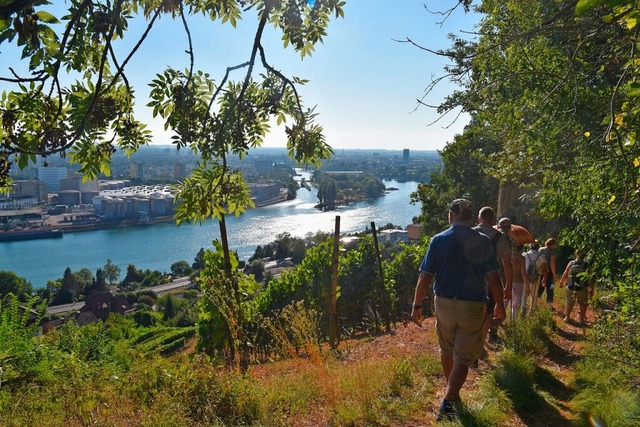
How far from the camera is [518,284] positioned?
5.48 m

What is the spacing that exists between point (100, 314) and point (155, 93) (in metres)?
31.1

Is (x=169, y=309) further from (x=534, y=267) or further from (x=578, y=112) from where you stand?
(x=578, y=112)

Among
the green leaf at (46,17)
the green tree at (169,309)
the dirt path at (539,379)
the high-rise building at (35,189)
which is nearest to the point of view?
the green leaf at (46,17)

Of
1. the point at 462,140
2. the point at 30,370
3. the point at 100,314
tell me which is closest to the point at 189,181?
the point at 30,370

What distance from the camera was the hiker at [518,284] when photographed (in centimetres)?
524

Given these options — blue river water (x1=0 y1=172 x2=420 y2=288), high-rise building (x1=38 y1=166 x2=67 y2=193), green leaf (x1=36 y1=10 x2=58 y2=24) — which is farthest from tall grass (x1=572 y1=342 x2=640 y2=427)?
high-rise building (x1=38 y1=166 x2=67 y2=193)

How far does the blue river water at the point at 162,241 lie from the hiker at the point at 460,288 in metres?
41.5

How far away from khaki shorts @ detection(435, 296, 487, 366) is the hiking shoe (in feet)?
0.87

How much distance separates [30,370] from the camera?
4.10 m

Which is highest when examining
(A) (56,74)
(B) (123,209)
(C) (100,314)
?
(A) (56,74)

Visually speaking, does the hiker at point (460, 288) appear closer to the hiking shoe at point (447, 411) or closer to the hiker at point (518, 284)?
the hiking shoe at point (447, 411)

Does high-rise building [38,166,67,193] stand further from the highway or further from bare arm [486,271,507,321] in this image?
bare arm [486,271,507,321]

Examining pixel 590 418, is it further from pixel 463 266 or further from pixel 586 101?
pixel 586 101

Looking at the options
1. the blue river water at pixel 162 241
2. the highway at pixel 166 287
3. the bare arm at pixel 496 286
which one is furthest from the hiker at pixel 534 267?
the blue river water at pixel 162 241
